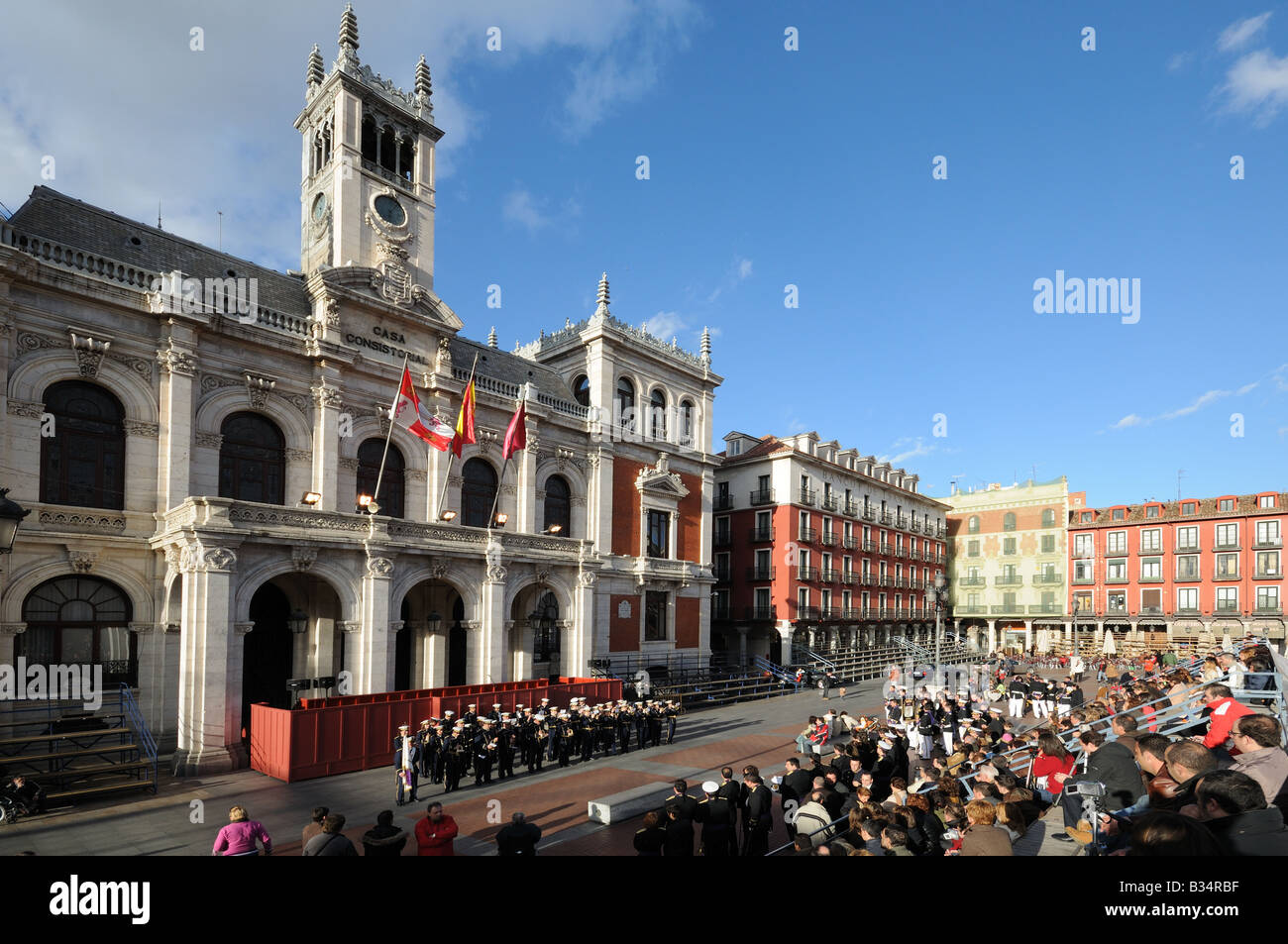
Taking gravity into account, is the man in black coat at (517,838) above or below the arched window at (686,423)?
below

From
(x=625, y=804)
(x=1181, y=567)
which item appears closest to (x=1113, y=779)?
(x=625, y=804)

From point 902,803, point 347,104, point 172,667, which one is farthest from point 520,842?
point 347,104

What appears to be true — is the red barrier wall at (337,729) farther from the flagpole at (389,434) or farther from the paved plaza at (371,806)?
the flagpole at (389,434)

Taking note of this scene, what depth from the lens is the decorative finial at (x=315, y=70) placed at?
31.5 m

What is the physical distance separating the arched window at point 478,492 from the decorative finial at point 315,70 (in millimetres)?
17650

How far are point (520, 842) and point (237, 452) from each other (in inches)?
802

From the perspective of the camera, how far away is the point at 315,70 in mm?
31578

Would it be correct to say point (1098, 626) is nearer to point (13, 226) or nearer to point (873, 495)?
point (873, 495)

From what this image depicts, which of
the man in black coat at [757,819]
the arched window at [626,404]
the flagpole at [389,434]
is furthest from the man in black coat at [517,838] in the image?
the arched window at [626,404]

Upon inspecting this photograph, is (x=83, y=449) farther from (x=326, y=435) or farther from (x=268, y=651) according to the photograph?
(x=268, y=651)

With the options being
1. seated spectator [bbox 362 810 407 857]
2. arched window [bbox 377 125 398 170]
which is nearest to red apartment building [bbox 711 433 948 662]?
arched window [bbox 377 125 398 170]

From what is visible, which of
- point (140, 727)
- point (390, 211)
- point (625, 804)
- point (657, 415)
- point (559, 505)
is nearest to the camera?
point (625, 804)

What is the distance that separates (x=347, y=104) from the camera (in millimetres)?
29688

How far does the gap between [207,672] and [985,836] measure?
2037cm
